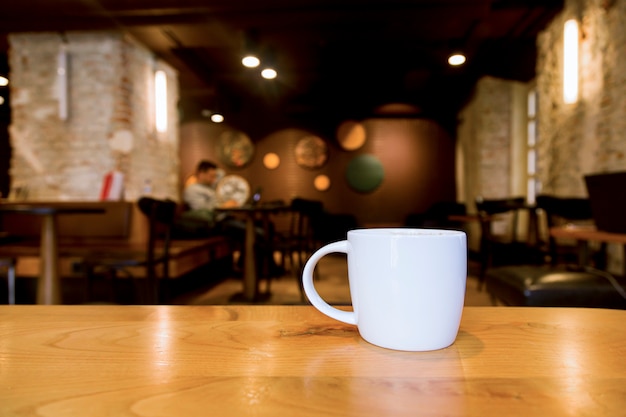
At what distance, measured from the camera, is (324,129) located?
25.8 feet

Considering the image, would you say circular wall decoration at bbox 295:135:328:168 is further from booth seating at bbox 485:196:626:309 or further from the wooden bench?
booth seating at bbox 485:196:626:309

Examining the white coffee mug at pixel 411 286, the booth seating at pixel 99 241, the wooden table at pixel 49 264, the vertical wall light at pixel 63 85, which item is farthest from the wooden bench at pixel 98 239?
the white coffee mug at pixel 411 286

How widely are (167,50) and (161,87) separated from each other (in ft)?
1.56

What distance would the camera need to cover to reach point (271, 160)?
7930mm

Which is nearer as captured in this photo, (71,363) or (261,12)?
(71,363)

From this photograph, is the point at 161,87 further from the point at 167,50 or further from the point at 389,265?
the point at 389,265

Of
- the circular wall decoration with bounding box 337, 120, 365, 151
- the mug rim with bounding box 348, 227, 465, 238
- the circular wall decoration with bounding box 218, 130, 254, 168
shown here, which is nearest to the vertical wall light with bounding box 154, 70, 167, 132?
the circular wall decoration with bounding box 218, 130, 254, 168

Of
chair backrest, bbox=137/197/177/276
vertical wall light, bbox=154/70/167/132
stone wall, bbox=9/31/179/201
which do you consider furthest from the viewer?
vertical wall light, bbox=154/70/167/132

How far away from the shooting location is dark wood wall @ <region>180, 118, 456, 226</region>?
25.8ft

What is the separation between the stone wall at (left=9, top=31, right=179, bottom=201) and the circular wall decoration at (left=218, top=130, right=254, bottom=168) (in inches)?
139

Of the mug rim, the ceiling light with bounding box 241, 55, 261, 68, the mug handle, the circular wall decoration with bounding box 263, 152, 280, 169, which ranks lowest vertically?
the mug handle

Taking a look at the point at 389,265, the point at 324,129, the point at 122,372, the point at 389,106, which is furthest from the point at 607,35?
the point at 324,129

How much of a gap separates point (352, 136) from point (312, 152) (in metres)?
0.87

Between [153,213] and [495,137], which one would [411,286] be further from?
[495,137]
